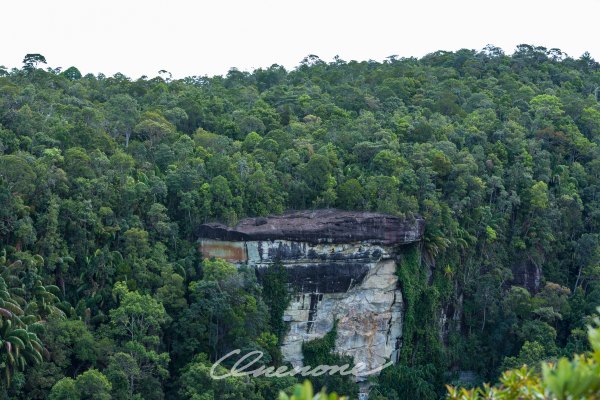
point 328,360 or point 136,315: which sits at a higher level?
point 136,315

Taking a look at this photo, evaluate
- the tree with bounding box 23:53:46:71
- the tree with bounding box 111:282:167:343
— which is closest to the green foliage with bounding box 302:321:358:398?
the tree with bounding box 111:282:167:343

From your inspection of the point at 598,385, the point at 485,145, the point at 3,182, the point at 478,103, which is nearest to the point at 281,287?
the point at 3,182

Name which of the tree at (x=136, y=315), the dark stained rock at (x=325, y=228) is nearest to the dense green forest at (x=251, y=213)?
the tree at (x=136, y=315)

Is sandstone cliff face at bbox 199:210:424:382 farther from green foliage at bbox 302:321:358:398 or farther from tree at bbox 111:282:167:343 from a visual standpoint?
tree at bbox 111:282:167:343

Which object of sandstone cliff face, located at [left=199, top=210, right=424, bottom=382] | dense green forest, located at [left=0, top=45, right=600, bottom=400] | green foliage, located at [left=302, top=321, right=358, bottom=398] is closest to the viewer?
dense green forest, located at [left=0, top=45, right=600, bottom=400]

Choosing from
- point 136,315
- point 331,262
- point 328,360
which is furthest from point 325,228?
point 136,315

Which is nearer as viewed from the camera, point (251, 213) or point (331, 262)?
point (331, 262)

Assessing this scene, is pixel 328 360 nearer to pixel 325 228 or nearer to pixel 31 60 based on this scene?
pixel 325 228
